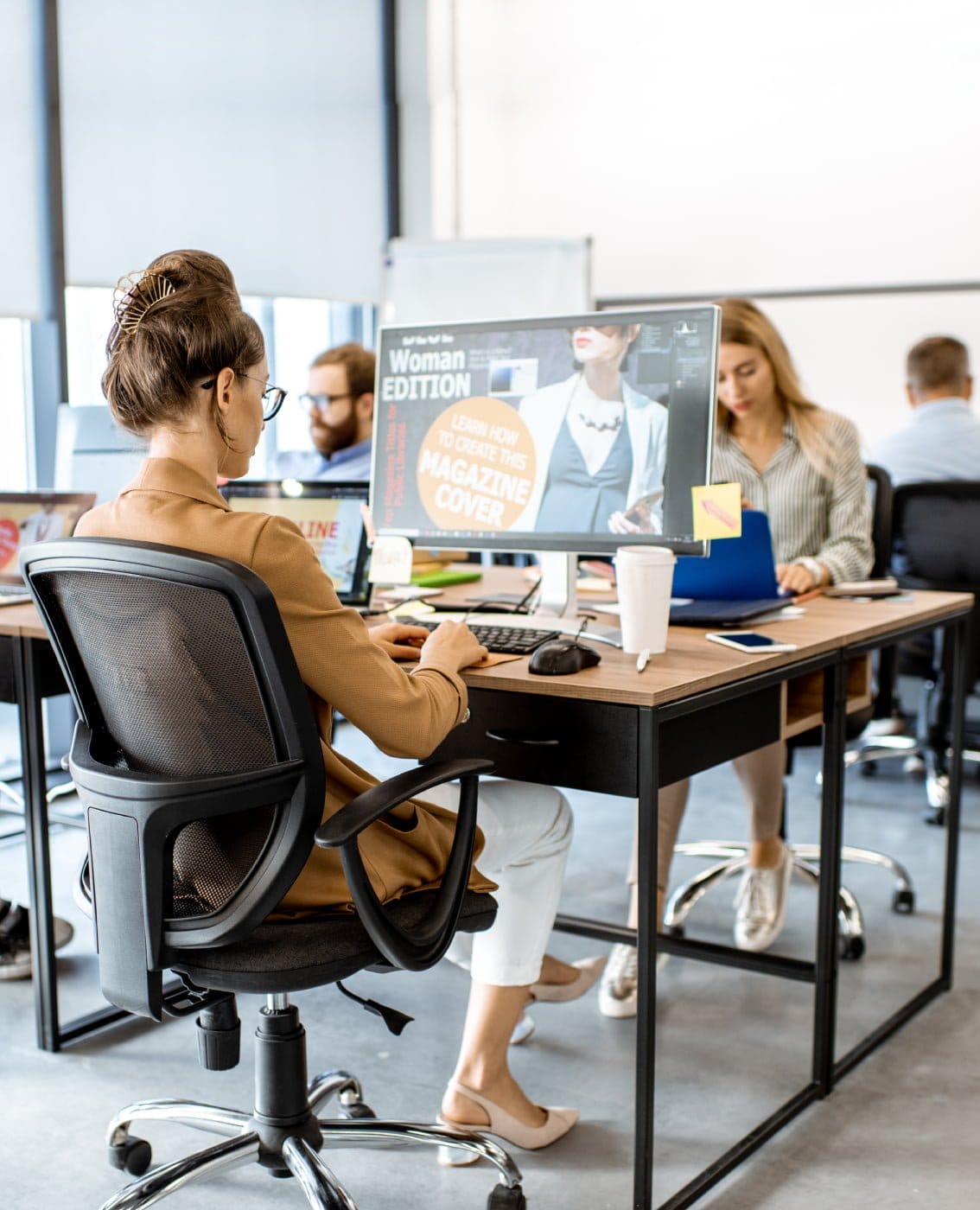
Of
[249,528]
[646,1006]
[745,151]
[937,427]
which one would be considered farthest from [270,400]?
[745,151]

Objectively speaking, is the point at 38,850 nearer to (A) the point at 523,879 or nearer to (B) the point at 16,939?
(B) the point at 16,939

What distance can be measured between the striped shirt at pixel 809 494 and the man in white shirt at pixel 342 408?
1.05 metres

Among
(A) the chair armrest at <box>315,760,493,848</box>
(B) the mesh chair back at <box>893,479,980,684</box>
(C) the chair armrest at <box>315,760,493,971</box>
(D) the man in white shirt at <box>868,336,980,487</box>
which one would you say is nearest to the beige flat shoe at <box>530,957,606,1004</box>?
(C) the chair armrest at <box>315,760,493,971</box>

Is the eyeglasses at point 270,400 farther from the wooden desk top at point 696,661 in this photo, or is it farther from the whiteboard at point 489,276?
the whiteboard at point 489,276

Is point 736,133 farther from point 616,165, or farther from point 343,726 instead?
point 343,726

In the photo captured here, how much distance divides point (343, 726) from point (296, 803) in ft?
10.2

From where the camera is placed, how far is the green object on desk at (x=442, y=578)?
2.61 meters

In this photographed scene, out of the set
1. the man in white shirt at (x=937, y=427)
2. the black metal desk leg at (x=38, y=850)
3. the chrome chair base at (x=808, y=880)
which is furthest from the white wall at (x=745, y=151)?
the black metal desk leg at (x=38, y=850)

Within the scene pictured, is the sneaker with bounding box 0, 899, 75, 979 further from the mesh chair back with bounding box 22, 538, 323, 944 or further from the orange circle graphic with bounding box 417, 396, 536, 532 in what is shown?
the mesh chair back with bounding box 22, 538, 323, 944

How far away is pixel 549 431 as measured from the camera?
2.11 metres

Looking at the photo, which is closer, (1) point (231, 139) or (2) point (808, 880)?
(2) point (808, 880)

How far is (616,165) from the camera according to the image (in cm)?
543

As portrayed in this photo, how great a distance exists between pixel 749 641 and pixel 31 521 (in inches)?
54.3

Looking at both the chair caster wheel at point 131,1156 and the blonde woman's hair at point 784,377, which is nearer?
the chair caster wheel at point 131,1156
